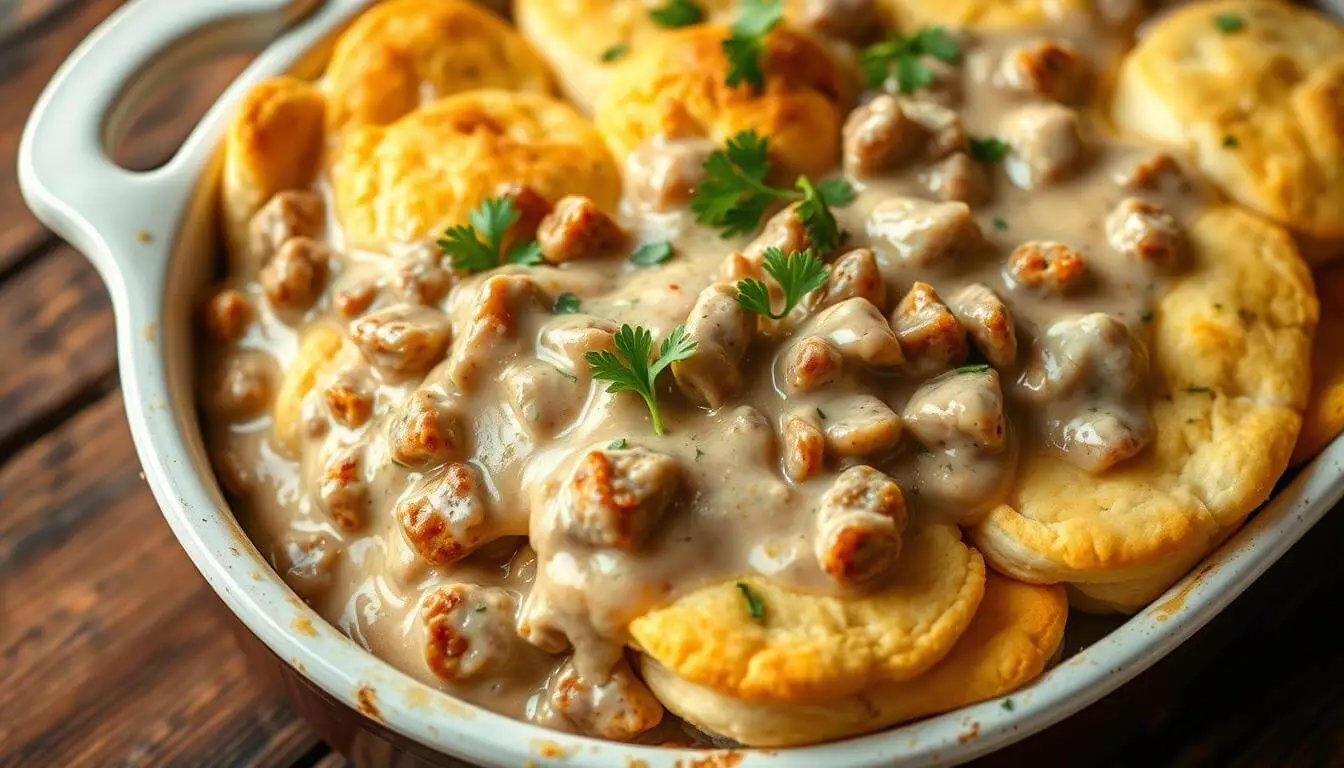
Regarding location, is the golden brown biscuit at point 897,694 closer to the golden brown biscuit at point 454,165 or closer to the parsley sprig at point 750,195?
the parsley sprig at point 750,195

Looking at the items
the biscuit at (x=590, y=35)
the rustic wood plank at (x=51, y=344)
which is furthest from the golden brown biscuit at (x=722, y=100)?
the rustic wood plank at (x=51, y=344)

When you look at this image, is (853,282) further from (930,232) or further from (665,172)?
(665,172)

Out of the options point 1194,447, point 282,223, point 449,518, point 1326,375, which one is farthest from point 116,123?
point 1326,375

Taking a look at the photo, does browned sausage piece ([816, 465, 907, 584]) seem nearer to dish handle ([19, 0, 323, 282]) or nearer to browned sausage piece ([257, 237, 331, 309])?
browned sausage piece ([257, 237, 331, 309])

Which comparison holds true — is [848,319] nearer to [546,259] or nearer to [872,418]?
[872,418]

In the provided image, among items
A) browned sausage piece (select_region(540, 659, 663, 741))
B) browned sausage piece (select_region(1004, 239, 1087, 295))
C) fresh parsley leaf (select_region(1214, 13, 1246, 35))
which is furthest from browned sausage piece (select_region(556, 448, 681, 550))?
fresh parsley leaf (select_region(1214, 13, 1246, 35))

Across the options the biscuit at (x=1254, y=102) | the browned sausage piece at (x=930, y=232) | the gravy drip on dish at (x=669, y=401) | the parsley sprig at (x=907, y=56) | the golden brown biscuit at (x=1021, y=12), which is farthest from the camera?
the golden brown biscuit at (x=1021, y=12)
